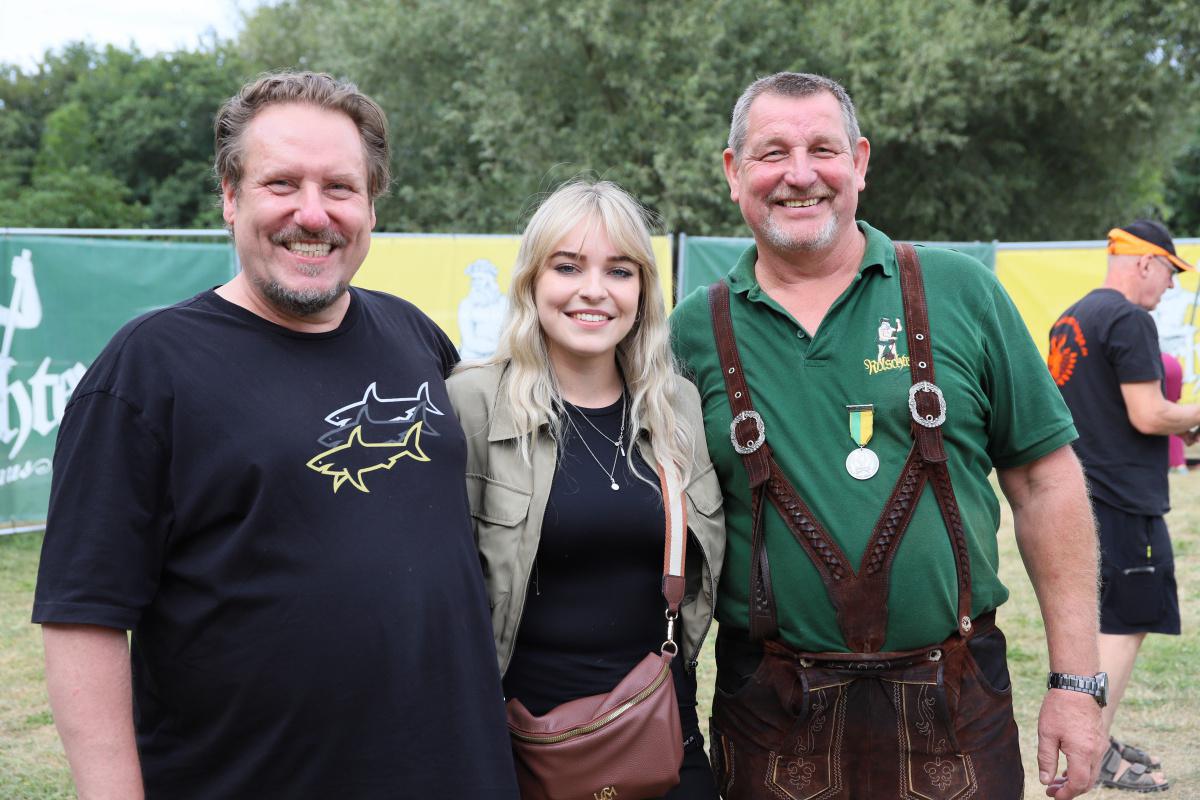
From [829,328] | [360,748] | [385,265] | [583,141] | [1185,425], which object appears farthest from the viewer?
[583,141]

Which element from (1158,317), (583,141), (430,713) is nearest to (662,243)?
(1158,317)

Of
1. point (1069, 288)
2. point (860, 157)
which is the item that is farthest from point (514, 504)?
point (1069, 288)

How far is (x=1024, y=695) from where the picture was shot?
5301 millimetres

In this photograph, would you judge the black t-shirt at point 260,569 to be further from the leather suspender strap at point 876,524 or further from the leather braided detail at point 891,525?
the leather braided detail at point 891,525

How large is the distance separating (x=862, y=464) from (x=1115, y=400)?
9.08 feet

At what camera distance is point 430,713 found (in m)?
2.01

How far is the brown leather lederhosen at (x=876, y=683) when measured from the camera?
95.2 inches

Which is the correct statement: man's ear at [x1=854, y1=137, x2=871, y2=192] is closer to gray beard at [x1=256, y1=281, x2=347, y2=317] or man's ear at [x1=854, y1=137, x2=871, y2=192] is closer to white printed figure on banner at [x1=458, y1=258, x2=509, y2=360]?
gray beard at [x1=256, y1=281, x2=347, y2=317]

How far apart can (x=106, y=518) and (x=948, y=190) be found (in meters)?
20.5

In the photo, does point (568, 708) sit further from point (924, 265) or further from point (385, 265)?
point (385, 265)

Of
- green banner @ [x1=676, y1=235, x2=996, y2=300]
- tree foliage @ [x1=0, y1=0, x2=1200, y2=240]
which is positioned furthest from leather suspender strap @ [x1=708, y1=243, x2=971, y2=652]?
tree foliage @ [x1=0, y1=0, x2=1200, y2=240]

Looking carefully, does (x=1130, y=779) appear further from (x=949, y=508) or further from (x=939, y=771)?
(x=949, y=508)

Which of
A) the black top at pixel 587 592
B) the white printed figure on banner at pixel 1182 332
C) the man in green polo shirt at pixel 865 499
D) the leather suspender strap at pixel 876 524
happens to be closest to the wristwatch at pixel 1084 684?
the man in green polo shirt at pixel 865 499

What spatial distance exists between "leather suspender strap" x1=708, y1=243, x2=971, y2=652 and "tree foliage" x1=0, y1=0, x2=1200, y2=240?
1577 cm
